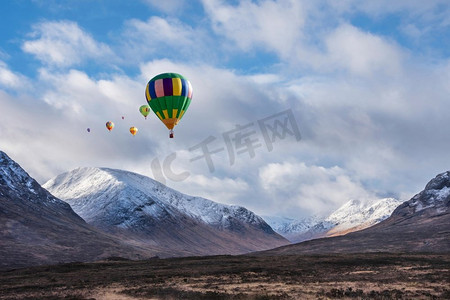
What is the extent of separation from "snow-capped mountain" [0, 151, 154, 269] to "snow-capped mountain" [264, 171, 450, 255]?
53369 mm

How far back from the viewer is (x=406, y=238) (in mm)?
129125

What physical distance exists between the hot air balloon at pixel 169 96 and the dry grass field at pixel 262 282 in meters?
23.9

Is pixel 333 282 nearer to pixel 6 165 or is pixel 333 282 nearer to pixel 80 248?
pixel 80 248

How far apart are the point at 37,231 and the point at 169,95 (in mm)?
91747

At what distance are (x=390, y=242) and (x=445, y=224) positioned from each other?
29122mm

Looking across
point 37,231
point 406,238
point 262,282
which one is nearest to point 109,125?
point 37,231

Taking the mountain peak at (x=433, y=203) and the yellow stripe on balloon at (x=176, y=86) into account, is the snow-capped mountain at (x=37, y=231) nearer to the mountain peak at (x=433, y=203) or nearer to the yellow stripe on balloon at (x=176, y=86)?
the yellow stripe on balloon at (x=176, y=86)

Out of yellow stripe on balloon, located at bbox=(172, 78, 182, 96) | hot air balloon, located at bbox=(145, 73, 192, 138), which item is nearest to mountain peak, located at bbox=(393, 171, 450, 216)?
hot air balloon, located at bbox=(145, 73, 192, 138)

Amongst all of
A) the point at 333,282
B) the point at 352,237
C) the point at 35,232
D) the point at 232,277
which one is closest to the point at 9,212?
the point at 35,232

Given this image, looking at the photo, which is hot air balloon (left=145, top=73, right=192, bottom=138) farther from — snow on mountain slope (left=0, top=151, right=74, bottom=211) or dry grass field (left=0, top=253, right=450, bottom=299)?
snow on mountain slope (left=0, top=151, right=74, bottom=211)

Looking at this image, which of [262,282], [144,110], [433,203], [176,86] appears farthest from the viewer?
[433,203]

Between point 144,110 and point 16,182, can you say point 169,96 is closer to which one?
point 144,110

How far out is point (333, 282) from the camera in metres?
46.0

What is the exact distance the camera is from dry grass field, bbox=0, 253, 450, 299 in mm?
38969
